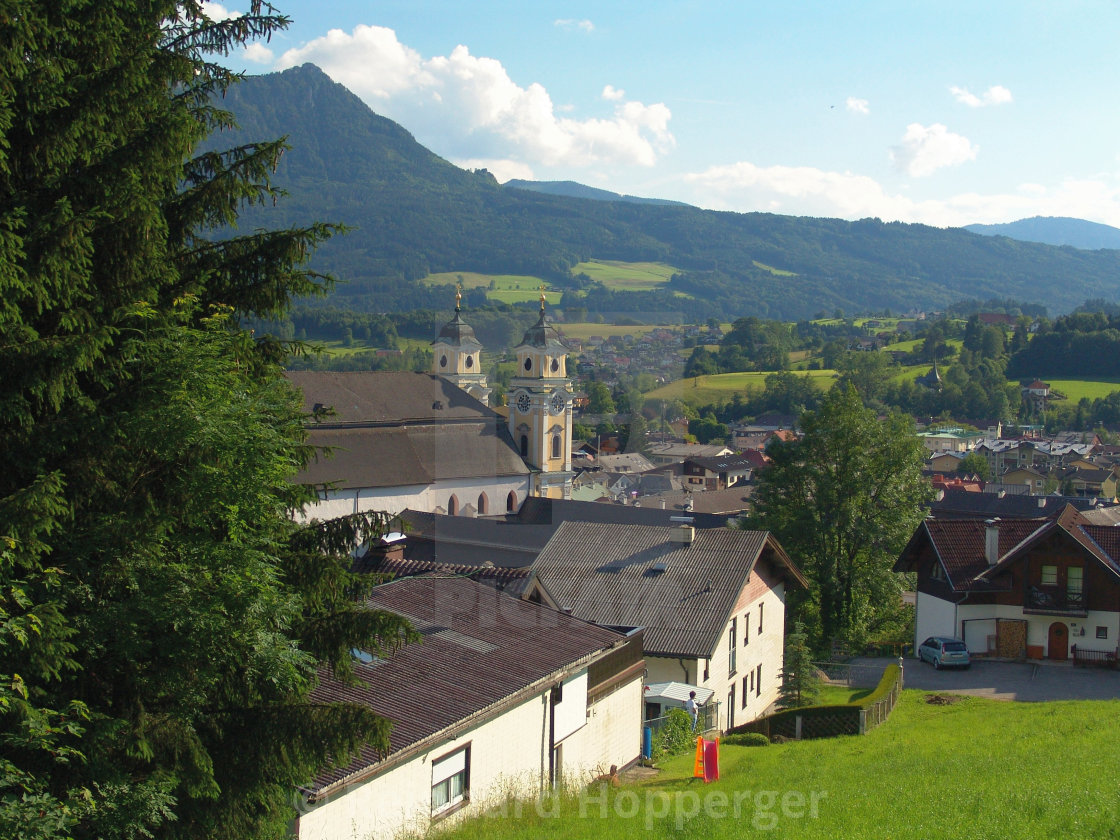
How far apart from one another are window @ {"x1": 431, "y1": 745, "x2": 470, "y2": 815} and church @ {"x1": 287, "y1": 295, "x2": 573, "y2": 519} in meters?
30.8

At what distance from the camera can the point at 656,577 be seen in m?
22.0

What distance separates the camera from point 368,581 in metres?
8.52

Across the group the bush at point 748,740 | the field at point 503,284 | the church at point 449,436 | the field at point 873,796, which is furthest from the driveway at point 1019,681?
the field at point 503,284

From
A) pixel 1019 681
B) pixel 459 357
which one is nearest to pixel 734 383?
pixel 459 357

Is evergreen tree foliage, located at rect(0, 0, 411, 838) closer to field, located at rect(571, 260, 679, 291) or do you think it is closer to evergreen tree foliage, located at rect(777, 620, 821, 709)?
evergreen tree foliage, located at rect(777, 620, 821, 709)

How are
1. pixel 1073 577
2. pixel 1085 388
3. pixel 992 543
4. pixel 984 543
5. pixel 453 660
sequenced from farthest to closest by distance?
pixel 1085 388 → pixel 984 543 → pixel 992 543 → pixel 1073 577 → pixel 453 660

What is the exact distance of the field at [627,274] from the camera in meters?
101

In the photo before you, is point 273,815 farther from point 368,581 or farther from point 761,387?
point 761,387

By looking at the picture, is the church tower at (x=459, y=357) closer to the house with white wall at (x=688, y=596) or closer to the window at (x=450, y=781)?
the house with white wall at (x=688, y=596)

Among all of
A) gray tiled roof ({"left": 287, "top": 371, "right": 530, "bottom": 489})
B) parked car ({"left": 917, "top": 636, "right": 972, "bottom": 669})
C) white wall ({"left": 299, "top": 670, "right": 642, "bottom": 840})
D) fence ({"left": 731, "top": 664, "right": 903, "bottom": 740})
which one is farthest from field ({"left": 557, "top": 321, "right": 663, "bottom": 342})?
white wall ({"left": 299, "top": 670, "right": 642, "bottom": 840})

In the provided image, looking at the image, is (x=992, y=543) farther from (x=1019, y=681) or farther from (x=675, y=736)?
(x=675, y=736)

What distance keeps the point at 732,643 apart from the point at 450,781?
1156 cm

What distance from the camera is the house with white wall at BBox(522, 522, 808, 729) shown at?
66.0 ft

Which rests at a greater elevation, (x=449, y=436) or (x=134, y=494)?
(x=134, y=494)
